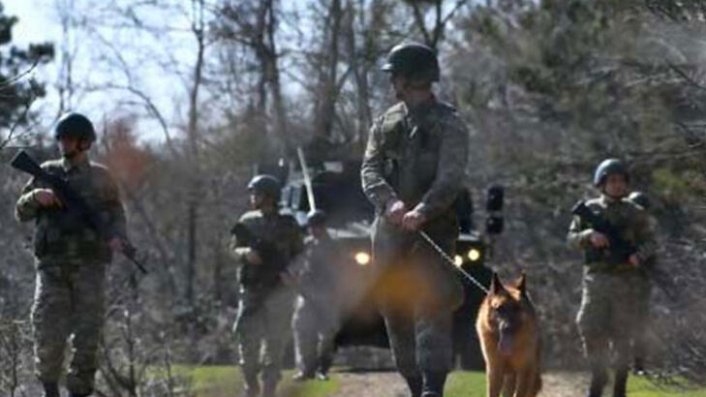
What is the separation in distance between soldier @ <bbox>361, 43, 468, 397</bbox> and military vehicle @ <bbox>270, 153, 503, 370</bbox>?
27.5ft

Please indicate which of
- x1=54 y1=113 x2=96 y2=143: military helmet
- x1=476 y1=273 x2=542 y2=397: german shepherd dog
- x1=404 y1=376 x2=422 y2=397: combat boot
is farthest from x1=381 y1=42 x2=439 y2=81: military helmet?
x1=54 y1=113 x2=96 y2=143: military helmet

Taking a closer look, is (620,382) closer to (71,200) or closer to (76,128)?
→ (71,200)

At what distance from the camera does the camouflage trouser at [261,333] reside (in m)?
16.5

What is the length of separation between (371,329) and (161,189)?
31748mm

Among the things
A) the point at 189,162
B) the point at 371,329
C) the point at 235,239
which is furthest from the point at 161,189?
the point at 235,239

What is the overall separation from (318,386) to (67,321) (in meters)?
7.38

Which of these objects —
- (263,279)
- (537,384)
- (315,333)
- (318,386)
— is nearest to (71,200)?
(537,384)

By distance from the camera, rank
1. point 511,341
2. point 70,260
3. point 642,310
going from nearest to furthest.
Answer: point 511,341 → point 70,260 → point 642,310

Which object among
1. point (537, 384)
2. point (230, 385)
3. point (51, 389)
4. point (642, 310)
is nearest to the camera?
point (537, 384)

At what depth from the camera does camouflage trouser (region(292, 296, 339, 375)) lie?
21094mm

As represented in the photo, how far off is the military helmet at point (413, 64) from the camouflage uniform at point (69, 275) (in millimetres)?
2685

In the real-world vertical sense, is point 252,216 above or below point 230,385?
above

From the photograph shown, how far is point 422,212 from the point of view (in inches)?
408

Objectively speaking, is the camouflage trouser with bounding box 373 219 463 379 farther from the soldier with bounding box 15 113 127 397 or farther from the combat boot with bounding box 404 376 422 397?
the soldier with bounding box 15 113 127 397
